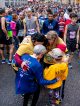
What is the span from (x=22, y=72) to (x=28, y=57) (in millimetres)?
245

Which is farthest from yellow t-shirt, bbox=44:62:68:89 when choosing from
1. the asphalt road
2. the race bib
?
the race bib

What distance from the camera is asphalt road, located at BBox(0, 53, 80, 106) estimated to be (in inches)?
225

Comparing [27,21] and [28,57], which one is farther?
[27,21]

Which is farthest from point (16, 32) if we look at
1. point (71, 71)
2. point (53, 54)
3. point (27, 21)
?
point (53, 54)

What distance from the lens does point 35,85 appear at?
15.2 ft

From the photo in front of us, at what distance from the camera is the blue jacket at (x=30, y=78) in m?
4.34

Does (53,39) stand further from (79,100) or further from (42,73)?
(79,100)

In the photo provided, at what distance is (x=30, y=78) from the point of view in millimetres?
4492

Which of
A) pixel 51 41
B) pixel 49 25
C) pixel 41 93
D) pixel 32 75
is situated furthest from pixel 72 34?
pixel 32 75

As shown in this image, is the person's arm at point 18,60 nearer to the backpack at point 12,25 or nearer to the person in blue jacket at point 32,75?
the person in blue jacket at point 32,75

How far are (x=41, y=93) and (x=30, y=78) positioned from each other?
1.69m

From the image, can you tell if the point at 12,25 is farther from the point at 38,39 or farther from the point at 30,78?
the point at 30,78

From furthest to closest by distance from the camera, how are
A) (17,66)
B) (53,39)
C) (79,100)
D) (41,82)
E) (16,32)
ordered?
(16,32) → (79,100) → (53,39) → (17,66) → (41,82)

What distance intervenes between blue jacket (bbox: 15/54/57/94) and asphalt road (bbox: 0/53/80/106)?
1095 mm
